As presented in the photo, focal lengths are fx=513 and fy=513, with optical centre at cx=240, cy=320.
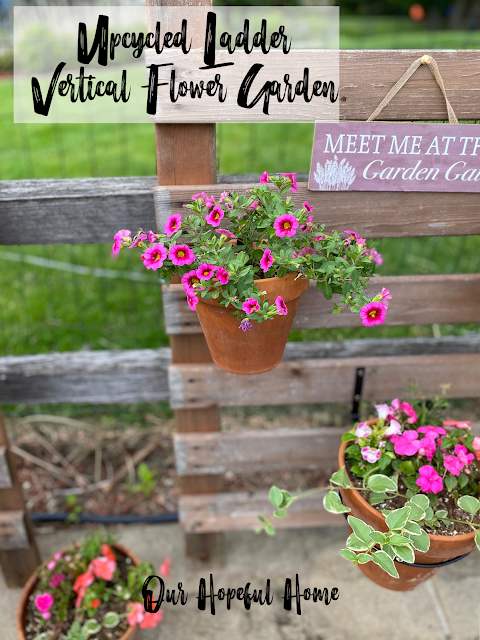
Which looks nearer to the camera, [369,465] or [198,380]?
[369,465]

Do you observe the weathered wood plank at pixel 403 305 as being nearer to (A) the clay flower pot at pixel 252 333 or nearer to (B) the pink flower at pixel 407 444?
(A) the clay flower pot at pixel 252 333

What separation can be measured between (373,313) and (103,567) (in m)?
1.29

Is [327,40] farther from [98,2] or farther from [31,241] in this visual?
[31,241]

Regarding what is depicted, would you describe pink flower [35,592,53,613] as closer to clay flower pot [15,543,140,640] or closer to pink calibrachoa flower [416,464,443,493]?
clay flower pot [15,543,140,640]

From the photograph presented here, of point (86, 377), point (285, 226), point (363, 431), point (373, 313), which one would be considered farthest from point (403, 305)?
point (86, 377)

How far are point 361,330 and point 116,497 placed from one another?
4.83 feet

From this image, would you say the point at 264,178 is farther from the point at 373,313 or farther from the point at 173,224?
the point at 373,313

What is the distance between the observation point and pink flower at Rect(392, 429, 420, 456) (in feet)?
4.42

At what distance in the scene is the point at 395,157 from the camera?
51.5 inches

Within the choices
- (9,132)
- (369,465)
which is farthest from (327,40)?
(369,465)

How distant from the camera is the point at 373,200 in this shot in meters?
1.41

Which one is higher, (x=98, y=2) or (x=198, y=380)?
(x=98, y=2)

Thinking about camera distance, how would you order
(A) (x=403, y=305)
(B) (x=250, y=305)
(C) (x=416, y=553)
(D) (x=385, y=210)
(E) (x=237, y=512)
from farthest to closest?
(E) (x=237, y=512)
(A) (x=403, y=305)
(D) (x=385, y=210)
(C) (x=416, y=553)
(B) (x=250, y=305)

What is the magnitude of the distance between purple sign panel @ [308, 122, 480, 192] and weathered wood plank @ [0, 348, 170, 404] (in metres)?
0.97
